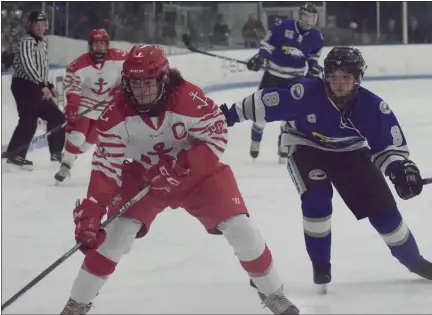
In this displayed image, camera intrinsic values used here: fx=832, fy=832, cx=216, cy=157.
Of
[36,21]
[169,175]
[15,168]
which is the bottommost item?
[15,168]

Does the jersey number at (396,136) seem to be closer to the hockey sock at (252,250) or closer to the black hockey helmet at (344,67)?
the black hockey helmet at (344,67)

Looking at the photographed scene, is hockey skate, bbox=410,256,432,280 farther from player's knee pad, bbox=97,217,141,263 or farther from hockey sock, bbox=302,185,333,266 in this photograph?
player's knee pad, bbox=97,217,141,263

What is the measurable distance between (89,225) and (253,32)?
8755 mm

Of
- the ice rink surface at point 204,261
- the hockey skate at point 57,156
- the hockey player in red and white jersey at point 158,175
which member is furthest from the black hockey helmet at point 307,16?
the hockey player in red and white jersey at point 158,175

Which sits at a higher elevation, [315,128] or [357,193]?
[315,128]

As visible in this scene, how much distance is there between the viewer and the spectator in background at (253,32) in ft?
34.4

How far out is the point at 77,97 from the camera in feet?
14.7

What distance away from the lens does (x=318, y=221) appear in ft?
8.10

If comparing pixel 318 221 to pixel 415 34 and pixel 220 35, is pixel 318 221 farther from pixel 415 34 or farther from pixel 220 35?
pixel 415 34

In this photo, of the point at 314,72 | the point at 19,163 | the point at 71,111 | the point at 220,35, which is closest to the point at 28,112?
the point at 19,163

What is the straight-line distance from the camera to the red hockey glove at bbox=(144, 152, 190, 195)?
2.09m

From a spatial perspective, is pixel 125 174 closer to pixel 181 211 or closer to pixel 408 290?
pixel 408 290

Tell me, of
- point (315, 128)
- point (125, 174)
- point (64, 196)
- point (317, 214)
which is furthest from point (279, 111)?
point (64, 196)

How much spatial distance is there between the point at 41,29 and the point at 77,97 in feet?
2.20
